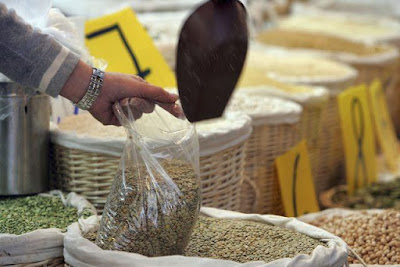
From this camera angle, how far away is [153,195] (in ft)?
3.97

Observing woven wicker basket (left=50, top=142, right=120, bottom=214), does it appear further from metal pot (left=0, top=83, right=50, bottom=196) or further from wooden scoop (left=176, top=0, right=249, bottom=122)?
wooden scoop (left=176, top=0, right=249, bottom=122)

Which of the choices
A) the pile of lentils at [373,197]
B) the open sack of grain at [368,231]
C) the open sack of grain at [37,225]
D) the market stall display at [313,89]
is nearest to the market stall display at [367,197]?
the pile of lentils at [373,197]

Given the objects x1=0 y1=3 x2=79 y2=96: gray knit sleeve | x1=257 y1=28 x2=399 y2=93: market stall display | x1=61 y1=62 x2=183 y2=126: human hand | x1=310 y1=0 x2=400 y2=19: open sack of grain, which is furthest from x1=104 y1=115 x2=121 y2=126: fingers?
x1=310 y1=0 x2=400 y2=19: open sack of grain

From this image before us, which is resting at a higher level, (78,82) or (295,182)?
(78,82)

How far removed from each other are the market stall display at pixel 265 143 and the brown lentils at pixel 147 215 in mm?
728

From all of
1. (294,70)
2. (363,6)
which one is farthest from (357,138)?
(363,6)

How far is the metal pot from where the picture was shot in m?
1.53

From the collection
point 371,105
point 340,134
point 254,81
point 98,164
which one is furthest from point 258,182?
point 371,105

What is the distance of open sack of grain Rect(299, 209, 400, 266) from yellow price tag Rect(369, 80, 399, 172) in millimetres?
1075

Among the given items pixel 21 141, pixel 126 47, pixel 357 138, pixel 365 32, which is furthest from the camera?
pixel 365 32

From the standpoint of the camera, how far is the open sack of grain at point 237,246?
1157 millimetres

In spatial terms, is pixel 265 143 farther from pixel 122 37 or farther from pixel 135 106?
pixel 135 106

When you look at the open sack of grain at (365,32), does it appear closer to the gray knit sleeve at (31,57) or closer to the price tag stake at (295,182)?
the price tag stake at (295,182)

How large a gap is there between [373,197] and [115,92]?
142 centimetres
